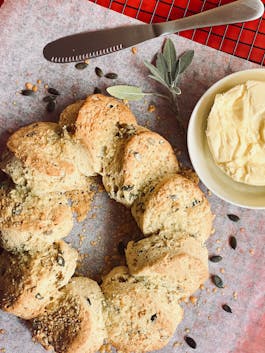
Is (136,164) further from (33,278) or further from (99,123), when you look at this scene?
(33,278)

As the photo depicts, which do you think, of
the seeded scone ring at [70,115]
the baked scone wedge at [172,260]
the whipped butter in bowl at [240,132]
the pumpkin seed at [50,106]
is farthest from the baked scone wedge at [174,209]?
the pumpkin seed at [50,106]

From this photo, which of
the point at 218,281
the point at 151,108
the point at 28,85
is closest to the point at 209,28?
the point at 151,108

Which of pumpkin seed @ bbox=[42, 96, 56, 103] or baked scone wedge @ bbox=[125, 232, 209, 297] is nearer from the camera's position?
baked scone wedge @ bbox=[125, 232, 209, 297]

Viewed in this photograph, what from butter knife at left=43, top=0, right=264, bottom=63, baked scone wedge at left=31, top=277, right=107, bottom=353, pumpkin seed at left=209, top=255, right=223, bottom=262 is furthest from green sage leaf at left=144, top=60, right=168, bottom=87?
baked scone wedge at left=31, top=277, right=107, bottom=353

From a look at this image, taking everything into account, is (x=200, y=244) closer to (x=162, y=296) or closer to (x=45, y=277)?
(x=162, y=296)

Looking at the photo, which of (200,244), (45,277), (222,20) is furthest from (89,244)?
(222,20)

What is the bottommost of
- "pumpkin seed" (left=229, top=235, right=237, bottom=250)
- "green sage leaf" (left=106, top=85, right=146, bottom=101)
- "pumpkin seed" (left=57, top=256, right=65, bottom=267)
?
"pumpkin seed" (left=57, top=256, right=65, bottom=267)

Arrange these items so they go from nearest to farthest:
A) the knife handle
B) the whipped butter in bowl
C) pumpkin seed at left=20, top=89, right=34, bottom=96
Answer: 1. the whipped butter in bowl
2. the knife handle
3. pumpkin seed at left=20, top=89, right=34, bottom=96

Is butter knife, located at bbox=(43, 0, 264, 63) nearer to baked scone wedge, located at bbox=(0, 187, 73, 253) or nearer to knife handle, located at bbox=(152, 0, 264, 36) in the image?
knife handle, located at bbox=(152, 0, 264, 36)
